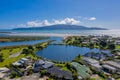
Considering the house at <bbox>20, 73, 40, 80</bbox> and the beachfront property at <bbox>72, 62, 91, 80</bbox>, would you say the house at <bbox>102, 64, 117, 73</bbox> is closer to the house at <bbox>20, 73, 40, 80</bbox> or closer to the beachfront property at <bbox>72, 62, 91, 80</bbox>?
the beachfront property at <bbox>72, 62, 91, 80</bbox>

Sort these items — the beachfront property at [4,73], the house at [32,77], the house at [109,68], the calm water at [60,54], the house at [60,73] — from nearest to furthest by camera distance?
the house at [60,73], the house at [32,77], the beachfront property at [4,73], the house at [109,68], the calm water at [60,54]

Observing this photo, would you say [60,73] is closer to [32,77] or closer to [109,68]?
[32,77]

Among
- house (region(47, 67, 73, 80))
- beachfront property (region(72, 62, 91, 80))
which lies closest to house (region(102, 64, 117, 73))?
beachfront property (region(72, 62, 91, 80))

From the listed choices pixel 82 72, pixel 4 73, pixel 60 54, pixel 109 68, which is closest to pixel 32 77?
A: pixel 4 73

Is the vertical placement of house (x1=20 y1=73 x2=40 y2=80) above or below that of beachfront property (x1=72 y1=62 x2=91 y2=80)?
below

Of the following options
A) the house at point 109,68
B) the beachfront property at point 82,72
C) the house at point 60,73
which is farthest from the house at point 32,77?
the house at point 109,68

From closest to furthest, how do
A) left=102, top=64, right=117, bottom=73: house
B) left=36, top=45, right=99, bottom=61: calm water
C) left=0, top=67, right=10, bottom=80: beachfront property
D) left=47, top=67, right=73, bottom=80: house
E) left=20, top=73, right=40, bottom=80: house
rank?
left=47, top=67, right=73, bottom=80: house, left=20, top=73, right=40, bottom=80: house, left=0, top=67, right=10, bottom=80: beachfront property, left=102, top=64, right=117, bottom=73: house, left=36, top=45, right=99, bottom=61: calm water

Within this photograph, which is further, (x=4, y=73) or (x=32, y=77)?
(x=4, y=73)

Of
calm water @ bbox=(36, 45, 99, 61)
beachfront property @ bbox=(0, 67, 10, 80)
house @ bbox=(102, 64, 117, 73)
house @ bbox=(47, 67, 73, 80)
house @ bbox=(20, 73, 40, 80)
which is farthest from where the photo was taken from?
calm water @ bbox=(36, 45, 99, 61)

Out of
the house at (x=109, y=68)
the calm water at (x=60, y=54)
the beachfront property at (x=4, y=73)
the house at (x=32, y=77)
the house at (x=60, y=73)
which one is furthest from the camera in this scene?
the calm water at (x=60, y=54)

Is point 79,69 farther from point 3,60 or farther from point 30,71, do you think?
point 3,60

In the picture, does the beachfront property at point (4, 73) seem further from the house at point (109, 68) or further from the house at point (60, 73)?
the house at point (109, 68)

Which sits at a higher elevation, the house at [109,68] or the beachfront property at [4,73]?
the beachfront property at [4,73]
